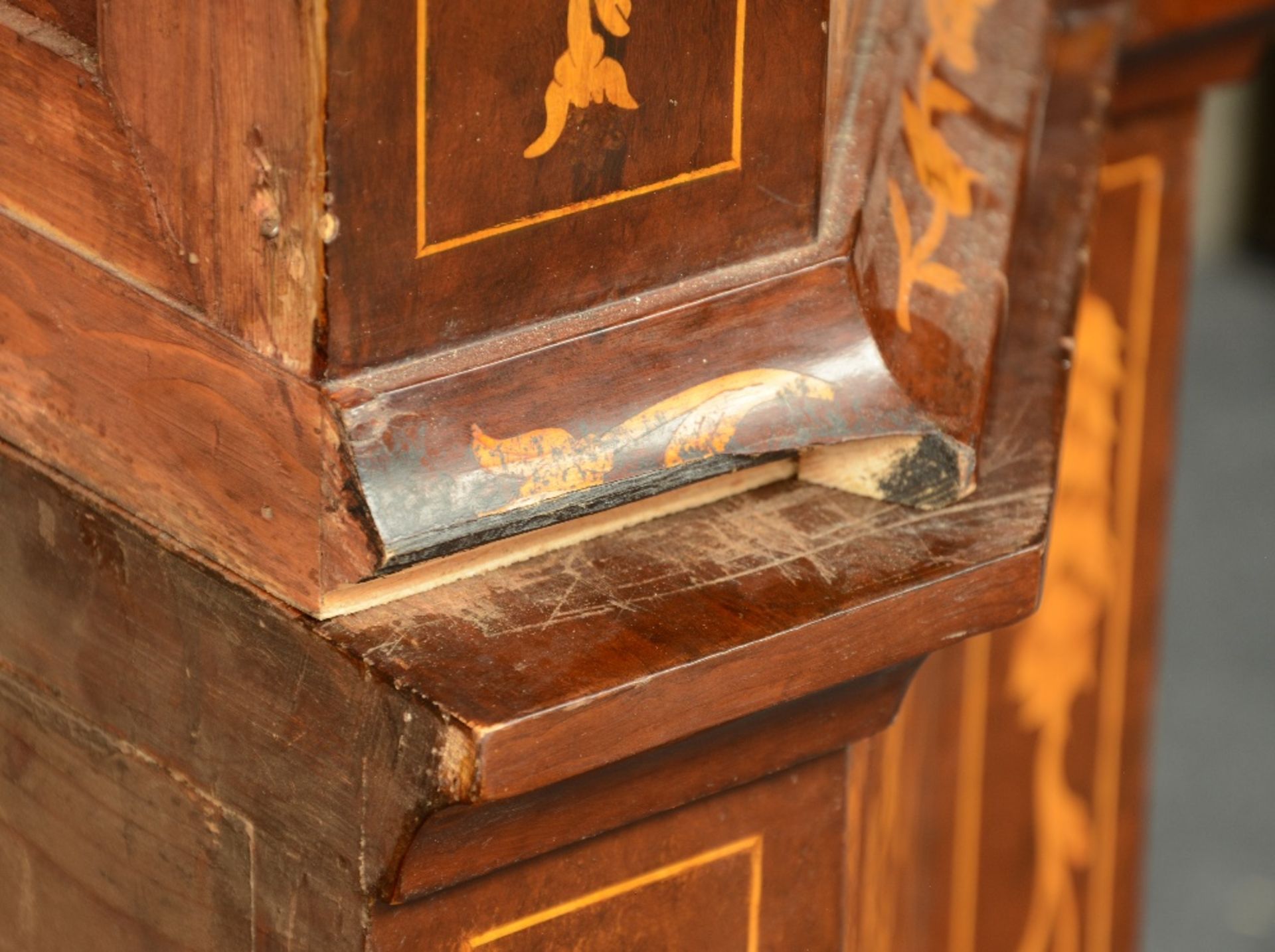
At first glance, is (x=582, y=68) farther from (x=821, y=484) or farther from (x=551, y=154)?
(x=821, y=484)

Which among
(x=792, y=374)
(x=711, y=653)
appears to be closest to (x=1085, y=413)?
(x=792, y=374)

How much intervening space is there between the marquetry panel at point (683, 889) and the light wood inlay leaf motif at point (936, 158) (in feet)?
0.75

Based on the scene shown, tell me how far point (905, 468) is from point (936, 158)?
0.17m

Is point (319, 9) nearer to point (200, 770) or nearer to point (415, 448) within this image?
point (415, 448)

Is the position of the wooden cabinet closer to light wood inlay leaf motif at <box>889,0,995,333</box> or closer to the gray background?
light wood inlay leaf motif at <box>889,0,995,333</box>

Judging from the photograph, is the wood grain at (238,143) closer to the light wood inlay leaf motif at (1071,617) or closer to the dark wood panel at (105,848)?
the dark wood panel at (105,848)

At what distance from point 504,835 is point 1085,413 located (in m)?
0.83

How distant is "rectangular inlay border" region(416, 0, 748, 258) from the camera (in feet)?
2.77

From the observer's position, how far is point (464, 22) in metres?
0.85

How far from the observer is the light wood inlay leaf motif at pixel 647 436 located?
910 millimetres

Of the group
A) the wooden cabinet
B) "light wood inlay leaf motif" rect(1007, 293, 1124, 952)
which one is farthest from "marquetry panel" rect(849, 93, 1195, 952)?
the wooden cabinet

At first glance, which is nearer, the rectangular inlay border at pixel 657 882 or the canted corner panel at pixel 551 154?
the canted corner panel at pixel 551 154

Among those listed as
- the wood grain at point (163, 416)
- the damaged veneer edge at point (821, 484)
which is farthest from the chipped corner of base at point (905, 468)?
the wood grain at point (163, 416)

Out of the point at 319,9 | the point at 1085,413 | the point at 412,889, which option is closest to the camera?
the point at 319,9
